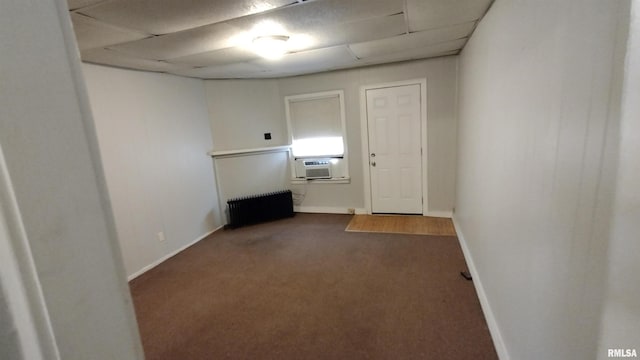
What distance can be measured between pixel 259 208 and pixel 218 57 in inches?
93.4

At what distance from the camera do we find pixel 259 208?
4.78 meters

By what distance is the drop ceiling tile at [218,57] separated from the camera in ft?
9.88

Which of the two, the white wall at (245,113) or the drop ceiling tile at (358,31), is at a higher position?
the drop ceiling tile at (358,31)

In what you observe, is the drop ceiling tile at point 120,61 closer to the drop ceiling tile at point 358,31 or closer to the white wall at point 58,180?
the drop ceiling tile at point 358,31

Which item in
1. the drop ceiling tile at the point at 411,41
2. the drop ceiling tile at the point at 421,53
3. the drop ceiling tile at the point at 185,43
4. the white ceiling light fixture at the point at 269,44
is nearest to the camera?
the drop ceiling tile at the point at 185,43

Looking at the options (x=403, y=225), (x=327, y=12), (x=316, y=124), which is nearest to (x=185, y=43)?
(x=327, y=12)

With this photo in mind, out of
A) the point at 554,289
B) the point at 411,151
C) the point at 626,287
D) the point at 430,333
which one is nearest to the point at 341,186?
the point at 411,151

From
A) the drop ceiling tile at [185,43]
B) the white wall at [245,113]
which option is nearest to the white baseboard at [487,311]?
the drop ceiling tile at [185,43]

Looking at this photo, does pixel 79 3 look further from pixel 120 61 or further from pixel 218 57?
pixel 218 57

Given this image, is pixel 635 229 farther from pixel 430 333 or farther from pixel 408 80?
pixel 408 80

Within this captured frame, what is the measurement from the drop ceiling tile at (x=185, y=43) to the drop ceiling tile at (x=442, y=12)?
1.38 meters

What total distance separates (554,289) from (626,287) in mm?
399

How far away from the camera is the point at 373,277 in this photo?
2887 mm

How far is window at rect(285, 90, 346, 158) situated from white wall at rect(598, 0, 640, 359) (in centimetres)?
394
